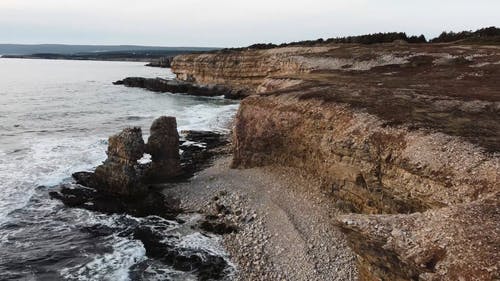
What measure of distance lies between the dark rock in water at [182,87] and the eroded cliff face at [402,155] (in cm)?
4496

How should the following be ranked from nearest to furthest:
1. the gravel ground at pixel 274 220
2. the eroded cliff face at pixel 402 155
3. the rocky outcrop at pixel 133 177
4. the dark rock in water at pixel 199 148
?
1. the eroded cliff face at pixel 402 155
2. the gravel ground at pixel 274 220
3. the rocky outcrop at pixel 133 177
4. the dark rock in water at pixel 199 148

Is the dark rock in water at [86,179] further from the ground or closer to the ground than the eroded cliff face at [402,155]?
closer to the ground

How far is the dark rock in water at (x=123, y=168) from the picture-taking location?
25906 millimetres

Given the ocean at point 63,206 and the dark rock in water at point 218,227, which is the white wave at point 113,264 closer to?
the ocean at point 63,206

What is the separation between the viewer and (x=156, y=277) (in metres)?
17.4

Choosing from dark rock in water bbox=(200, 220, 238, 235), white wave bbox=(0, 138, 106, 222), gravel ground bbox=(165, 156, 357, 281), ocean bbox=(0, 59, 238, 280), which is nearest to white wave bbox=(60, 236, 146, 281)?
ocean bbox=(0, 59, 238, 280)

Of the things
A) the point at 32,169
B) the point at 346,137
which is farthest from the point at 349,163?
the point at 32,169

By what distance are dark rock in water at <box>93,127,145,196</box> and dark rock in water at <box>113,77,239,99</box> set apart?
52.2m

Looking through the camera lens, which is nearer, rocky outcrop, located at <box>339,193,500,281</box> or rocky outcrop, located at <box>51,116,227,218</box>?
rocky outcrop, located at <box>339,193,500,281</box>

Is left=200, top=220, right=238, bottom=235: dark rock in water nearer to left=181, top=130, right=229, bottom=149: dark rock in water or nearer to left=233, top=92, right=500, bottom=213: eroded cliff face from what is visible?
left=233, top=92, right=500, bottom=213: eroded cliff face

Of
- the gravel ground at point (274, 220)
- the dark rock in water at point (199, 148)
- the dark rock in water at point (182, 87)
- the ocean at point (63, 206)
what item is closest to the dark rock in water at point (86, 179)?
the ocean at point (63, 206)

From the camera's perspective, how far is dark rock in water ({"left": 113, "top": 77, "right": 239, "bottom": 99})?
272 feet

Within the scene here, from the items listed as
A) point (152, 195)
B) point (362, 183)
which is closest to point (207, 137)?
point (152, 195)

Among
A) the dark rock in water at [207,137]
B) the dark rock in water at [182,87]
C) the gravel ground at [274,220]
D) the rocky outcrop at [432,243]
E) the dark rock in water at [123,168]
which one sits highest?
the rocky outcrop at [432,243]
